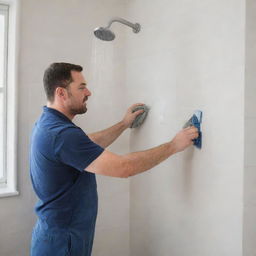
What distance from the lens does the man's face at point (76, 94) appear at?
4.36 feet

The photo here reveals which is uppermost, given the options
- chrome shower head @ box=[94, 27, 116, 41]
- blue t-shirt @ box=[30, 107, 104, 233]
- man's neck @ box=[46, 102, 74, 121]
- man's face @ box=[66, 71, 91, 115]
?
chrome shower head @ box=[94, 27, 116, 41]

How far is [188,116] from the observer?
136 cm

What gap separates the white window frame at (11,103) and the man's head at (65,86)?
0.40m

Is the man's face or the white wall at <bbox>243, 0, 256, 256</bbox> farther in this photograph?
the man's face

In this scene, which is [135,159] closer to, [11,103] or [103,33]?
[103,33]

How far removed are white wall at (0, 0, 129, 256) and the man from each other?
0.40 meters

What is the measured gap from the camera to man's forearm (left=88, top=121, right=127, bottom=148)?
1.67m

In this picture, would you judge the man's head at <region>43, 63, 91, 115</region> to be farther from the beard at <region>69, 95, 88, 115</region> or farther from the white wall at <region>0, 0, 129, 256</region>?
the white wall at <region>0, 0, 129, 256</region>

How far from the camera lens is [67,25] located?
1.75m

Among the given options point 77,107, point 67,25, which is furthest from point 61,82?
point 67,25

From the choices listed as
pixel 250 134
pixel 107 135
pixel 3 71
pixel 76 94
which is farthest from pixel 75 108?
pixel 250 134

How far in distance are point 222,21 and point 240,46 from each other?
0.16m

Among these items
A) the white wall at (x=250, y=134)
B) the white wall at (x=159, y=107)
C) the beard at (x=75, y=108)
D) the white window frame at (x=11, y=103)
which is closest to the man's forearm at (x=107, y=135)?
the white wall at (x=159, y=107)

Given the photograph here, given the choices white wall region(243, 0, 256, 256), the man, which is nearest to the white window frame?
the man
